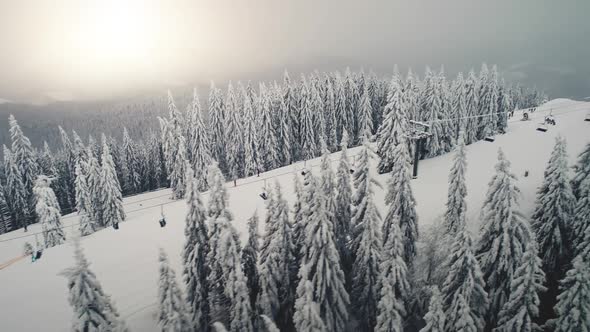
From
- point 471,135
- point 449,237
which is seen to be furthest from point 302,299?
point 471,135

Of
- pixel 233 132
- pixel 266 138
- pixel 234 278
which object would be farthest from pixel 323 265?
pixel 233 132

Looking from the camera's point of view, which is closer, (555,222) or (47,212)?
(555,222)

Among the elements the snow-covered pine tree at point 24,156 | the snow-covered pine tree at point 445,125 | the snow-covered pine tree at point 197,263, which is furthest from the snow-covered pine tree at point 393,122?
the snow-covered pine tree at point 24,156

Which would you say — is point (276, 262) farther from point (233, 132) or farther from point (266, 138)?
point (233, 132)

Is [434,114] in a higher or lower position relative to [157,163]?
lower

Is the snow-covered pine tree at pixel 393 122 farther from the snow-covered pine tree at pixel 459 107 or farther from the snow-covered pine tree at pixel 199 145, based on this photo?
the snow-covered pine tree at pixel 199 145

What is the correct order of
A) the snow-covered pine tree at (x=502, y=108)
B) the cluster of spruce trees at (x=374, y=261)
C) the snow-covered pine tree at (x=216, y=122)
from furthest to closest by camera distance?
the snow-covered pine tree at (x=216, y=122) → the snow-covered pine tree at (x=502, y=108) → the cluster of spruce trees at (x=374, y=261)

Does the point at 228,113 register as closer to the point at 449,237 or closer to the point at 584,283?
the point at 449,237
